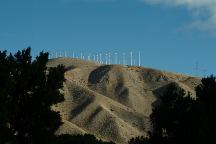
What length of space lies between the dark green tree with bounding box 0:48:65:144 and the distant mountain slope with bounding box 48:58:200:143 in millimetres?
63959

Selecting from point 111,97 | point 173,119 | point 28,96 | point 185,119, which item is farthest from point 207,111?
point 111,97

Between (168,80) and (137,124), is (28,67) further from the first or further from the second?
(168,80)

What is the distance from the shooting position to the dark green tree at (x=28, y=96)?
131ft

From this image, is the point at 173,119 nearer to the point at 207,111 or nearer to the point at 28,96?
the point at 207,111

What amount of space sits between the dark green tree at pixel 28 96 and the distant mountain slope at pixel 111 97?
64.0 metres

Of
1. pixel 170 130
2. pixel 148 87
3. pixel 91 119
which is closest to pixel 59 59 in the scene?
pixel 148 87

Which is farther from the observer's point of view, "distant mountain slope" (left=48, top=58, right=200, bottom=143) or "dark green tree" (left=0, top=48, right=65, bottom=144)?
"distant mountain slope" (left=48, top=58, right=200, bottom=143)

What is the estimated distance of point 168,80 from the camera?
157 metres

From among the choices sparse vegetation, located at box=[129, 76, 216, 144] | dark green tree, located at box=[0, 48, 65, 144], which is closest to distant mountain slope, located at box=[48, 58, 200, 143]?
sparse vegetation, located at box=[129, 76, 216, 144]

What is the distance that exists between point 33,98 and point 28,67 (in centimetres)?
261

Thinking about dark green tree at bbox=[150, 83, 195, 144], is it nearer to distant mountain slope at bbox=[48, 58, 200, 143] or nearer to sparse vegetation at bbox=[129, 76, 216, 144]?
sparse vegetation at bbox=[129, 76, 216, 144]

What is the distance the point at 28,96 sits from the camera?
137ft

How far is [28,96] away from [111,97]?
103m

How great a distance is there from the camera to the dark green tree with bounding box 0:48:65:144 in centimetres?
3984
